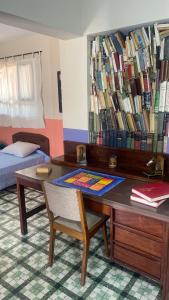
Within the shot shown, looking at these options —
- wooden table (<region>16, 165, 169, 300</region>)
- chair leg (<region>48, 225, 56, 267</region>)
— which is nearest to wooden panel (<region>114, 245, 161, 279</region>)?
wooden table (<region>16, 165, 169, 300</region>)

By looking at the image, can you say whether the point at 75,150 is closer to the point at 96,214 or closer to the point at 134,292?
the point at 96,214

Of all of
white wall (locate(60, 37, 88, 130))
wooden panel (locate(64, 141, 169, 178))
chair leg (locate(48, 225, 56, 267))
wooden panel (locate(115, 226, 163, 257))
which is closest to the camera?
wooden panel (locate(115, 226, 163, 257))

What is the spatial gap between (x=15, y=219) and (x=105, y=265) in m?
1.23

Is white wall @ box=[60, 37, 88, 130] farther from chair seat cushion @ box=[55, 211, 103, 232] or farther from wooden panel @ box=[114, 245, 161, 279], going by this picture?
wooden panel @ box=[114, 245, 161, 279]

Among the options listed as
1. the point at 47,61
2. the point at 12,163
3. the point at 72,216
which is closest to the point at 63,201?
the point at 72,216

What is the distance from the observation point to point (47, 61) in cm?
356

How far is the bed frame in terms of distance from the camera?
12.7 ft

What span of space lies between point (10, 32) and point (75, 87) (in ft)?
5.68

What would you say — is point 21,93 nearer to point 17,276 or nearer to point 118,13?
point 118,13

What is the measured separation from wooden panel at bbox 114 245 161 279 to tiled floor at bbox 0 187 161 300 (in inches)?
5.0

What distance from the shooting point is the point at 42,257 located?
2068 millimetres

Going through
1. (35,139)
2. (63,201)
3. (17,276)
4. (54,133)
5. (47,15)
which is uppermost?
(47,15)

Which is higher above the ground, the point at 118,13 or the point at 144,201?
the point at 118,13

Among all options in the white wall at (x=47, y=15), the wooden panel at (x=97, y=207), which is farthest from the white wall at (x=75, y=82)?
the wooden panel at (x=97, y=207)
